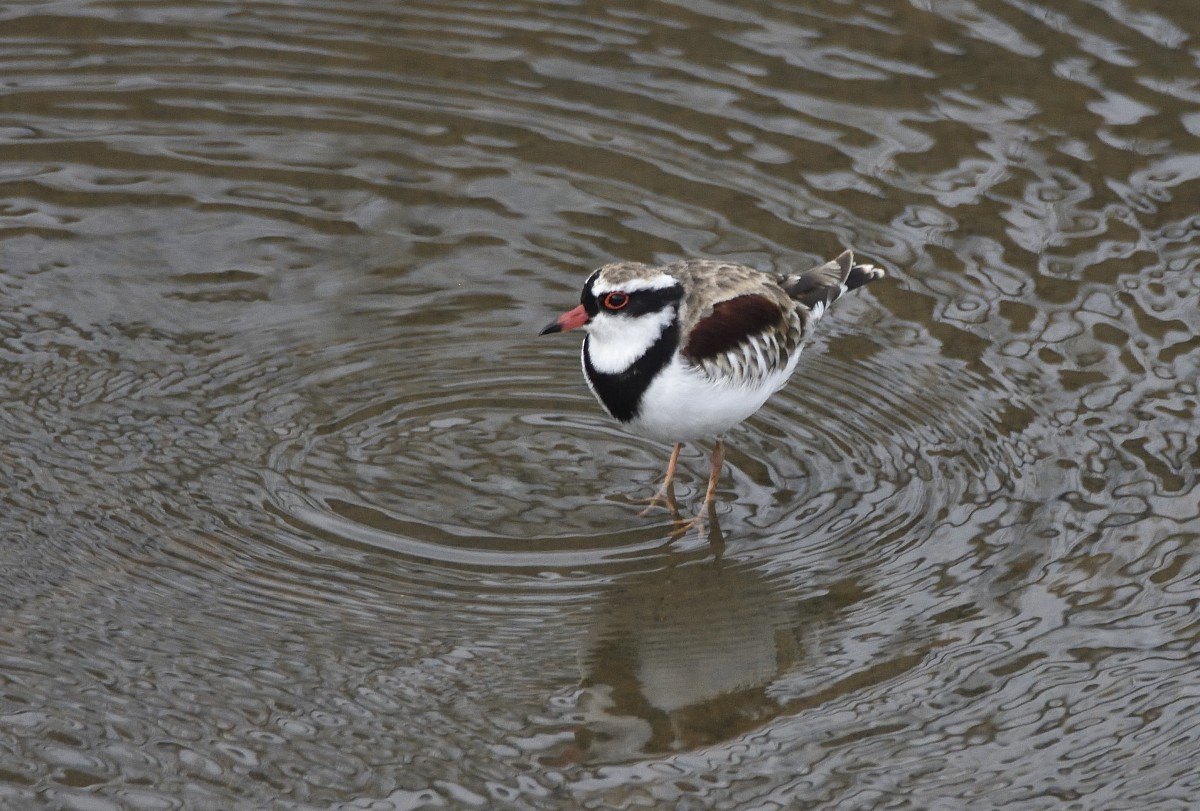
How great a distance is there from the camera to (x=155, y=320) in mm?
9750

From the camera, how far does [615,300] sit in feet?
27.0

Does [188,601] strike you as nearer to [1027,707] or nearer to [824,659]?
[824,659]

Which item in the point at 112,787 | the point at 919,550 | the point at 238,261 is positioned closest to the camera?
the point at 112,787

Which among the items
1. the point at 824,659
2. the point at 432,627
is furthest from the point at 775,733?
the point at 432,627

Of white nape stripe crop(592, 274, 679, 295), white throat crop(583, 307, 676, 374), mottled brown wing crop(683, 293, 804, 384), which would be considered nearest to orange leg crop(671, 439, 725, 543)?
mottled brown wing crop(683, 293, 804, 384)

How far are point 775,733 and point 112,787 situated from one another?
2633 millimetres

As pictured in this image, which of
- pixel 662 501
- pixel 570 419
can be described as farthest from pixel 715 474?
pixel 570 419

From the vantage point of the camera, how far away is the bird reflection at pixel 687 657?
23.4 feet

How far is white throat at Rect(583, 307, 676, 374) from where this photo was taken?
827 cm

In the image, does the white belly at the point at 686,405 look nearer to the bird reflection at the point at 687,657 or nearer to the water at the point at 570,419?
the water at the point at 570,419

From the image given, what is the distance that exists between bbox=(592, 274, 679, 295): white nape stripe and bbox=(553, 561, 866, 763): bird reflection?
136 centimetres

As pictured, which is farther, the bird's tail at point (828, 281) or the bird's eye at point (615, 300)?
the bird's tail at point (828, 281)

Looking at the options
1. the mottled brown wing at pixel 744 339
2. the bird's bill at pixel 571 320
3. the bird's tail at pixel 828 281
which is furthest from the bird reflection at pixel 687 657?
the bird's tail at pixel 828 281

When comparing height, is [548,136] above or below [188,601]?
above
